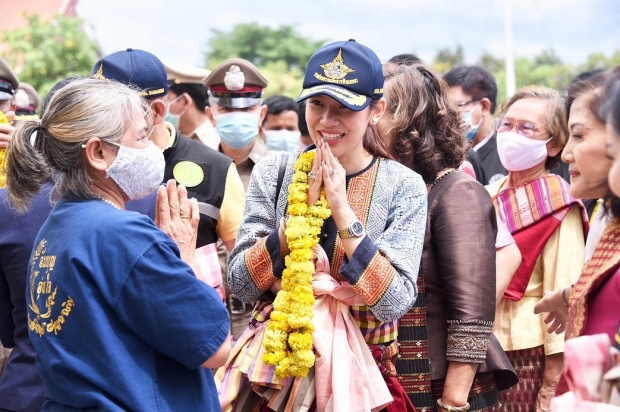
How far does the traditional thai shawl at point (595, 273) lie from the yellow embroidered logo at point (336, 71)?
1.10 m

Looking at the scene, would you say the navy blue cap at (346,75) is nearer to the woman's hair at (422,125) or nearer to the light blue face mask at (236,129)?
the woman's hair at (422,125)

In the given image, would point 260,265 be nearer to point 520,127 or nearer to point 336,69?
point 336,69

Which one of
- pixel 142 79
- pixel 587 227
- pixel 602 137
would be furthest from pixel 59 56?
pixel 602 137

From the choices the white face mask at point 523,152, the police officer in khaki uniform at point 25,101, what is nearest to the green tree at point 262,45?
the police officer in khaki uniform at point 25,101

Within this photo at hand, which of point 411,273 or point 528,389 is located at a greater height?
point 411,273

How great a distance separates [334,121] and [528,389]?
1909 millimetres

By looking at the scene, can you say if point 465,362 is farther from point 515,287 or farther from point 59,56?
point 59,56

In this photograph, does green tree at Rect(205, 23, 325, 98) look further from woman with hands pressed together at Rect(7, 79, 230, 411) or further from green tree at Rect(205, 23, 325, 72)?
woman with hands pressed together at Rect(7, 79, 230, 411)

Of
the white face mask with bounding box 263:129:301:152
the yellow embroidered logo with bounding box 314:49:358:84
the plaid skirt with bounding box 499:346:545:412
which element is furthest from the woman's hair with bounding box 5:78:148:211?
the white face mask with bounding box 263:129:301:152

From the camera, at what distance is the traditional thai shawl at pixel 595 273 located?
8.09ft

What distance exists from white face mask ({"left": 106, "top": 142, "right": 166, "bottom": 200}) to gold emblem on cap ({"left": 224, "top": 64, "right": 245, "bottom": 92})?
125 inches

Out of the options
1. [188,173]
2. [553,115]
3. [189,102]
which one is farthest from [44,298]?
[189,102]

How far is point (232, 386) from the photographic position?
10.2 feet

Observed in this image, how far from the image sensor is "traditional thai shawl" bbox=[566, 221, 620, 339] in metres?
2.47
